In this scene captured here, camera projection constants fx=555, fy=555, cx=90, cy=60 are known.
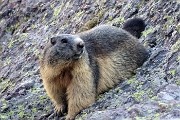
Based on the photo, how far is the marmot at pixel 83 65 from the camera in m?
9.44

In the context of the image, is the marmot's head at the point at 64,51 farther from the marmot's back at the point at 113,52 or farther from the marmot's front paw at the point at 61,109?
the marmot's front paw at the point at 61,109

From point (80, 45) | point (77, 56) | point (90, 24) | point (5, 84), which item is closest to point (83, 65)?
point (77, 56)

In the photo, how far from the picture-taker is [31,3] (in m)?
16.1

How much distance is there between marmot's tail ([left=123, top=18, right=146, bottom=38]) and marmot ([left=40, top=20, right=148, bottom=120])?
641 millimetres

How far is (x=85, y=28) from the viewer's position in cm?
1293

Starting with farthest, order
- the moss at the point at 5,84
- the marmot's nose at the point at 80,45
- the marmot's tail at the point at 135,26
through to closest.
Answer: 1. the moss at the point at 5,84
2. the marmot's tail at the point at 135,26
3. the marmot's nose at the point at 80,45

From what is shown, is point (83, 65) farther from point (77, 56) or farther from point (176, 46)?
point (176, 46)

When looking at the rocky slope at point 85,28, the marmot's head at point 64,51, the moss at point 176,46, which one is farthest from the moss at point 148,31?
the marmot's head at point 64,51

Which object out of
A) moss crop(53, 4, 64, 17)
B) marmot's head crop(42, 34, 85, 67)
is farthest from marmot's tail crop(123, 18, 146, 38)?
moss crop(53, 4, 64, 17)

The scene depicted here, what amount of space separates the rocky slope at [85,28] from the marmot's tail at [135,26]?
17cm

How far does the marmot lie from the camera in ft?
31.0

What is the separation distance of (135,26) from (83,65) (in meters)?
2.14

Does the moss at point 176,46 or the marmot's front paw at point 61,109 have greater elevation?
the moss at point 176,46

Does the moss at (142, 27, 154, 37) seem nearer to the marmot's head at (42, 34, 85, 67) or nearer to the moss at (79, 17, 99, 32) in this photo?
the marmot's head at (42, 34, 85, 67)
